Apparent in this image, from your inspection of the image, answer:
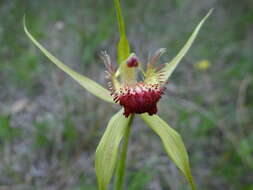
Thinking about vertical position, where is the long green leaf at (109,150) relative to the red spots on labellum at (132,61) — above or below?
below

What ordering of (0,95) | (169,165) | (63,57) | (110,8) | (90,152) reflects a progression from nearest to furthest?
(169,165) → (90,152) → (0,95) → (63,57) → (110,8)

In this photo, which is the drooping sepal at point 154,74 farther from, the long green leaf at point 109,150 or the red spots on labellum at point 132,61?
the long green leaf at point 109,150

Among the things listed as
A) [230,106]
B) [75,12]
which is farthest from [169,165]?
[75,12]

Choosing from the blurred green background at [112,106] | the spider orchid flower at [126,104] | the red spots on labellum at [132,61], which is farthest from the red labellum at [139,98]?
the blurred green background at [112,106]

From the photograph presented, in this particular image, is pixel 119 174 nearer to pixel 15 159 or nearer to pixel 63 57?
pixel 15 159

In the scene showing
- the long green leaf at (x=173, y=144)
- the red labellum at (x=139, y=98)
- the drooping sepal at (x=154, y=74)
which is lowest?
the long green leaf at (x=173, y=144)

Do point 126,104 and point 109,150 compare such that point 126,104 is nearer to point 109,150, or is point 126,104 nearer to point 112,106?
point 109,150

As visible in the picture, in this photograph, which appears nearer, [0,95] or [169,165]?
[169,165]
